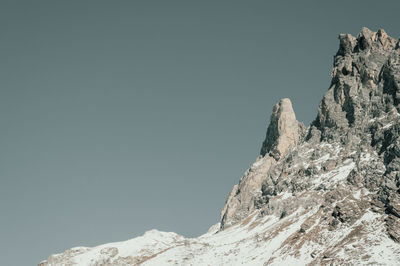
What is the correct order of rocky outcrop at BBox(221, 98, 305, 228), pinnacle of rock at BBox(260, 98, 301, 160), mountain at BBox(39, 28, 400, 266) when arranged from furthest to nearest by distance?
pinnacle of rock at BBox(260, 98, 301, 160) < rocky outcrop at BBox(221, 98, 305, 228) < mountain at BBox(39, 28, 400, 266)

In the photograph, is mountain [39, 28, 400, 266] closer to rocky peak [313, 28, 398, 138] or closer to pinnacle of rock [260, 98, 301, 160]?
rocky peak [313, 28, 398, 138]

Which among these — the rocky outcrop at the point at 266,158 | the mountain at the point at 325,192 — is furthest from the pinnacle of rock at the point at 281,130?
the mountain at the point at 325,192

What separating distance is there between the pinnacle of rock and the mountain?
456 millimetres

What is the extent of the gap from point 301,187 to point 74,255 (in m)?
72.9

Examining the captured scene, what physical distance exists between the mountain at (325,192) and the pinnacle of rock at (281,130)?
46 cm

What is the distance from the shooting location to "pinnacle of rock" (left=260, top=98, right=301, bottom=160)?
179m

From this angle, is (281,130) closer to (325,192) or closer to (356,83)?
(356,83)

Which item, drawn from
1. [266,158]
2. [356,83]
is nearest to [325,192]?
[356,83]

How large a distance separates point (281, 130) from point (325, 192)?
6687 cm

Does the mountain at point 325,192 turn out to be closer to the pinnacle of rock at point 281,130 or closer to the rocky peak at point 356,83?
the rocky peak at point 356,83

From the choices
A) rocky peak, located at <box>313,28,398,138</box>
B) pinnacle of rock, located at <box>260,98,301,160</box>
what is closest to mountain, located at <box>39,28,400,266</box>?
rocky peak, located at <box>313,28,398,138</box>

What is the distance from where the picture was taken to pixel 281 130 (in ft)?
601

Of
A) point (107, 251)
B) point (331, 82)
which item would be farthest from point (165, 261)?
point (331, 82)

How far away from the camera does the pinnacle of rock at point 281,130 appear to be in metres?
179
